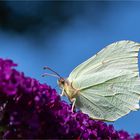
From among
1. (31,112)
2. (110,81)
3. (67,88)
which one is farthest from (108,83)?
(31,112)

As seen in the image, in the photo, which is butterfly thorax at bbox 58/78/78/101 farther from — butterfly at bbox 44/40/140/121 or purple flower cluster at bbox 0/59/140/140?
purple flower cluster at bbox 0/59/140/140

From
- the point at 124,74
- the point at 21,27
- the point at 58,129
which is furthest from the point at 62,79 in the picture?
the point at 21,27

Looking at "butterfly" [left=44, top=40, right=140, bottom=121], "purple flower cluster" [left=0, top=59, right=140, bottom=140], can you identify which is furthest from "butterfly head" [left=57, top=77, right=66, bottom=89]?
"purple flower cluster" [left=0, top=59, right=140, bottom=140]

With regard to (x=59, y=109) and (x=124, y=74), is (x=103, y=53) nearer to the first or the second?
(x=124, y=74)

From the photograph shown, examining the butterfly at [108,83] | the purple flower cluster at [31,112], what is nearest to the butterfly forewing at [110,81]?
the butterfly at [108,83]

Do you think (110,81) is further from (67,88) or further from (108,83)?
(67,88)

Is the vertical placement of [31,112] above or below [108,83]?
below
